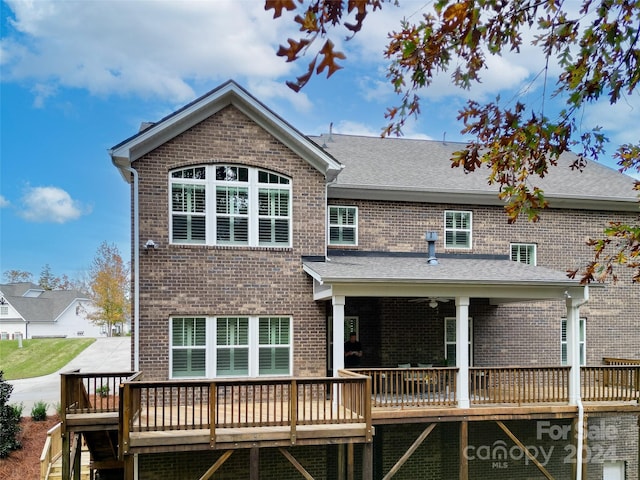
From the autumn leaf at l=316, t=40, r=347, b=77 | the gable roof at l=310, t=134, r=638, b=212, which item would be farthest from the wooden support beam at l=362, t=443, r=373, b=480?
the autumn leaf at l=316, t=40, r=347, b=77

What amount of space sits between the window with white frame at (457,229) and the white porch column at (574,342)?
136 inches

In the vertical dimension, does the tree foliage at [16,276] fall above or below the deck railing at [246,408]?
above

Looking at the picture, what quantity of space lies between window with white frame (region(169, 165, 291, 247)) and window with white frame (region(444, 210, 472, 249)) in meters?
4.90

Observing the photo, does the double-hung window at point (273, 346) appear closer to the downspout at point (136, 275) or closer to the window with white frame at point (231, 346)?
the window with white frame at point (231, 346)

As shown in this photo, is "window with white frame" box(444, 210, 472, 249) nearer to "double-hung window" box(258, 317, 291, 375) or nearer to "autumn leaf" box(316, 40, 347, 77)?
"double-hung window" box(258, 317, 291, 375)

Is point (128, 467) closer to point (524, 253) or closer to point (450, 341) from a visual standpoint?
point (450, 341)

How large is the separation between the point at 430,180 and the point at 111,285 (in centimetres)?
3485

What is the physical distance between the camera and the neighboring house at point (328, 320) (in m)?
11.1

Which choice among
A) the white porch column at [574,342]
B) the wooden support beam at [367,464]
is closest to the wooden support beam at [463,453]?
the wooden support beam at [367,464]

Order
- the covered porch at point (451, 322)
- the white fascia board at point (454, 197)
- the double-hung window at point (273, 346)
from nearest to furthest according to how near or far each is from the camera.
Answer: the covered porch at point (451, 322), the double-hung window at point (273, 346), the white fascia board at point (454, 197)

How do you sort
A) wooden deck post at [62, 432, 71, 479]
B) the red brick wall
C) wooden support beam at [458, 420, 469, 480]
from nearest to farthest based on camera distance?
wooden deck post at [62, 432, 71, 479], wooden support beam at [458, 420, 469, 480], the red brick wall

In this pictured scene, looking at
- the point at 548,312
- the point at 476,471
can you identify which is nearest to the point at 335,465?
the point at 476,471

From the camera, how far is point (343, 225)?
48.2 feet

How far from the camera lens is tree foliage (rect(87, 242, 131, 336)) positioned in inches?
1724
